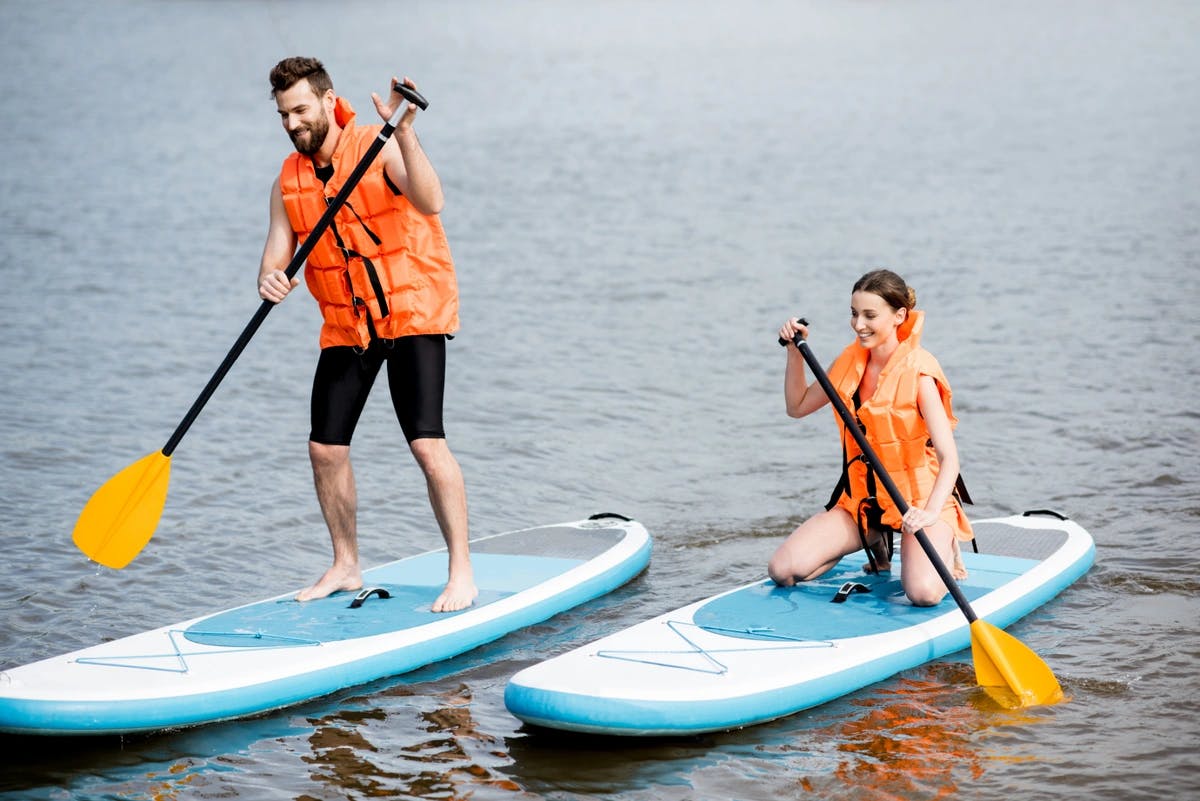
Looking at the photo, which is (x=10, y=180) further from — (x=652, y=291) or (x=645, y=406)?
(x=645, y=406)

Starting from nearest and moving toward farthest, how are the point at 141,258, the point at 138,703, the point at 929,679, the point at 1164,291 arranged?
the point at 138,703 → the point at 929,679 → the point at 1164,291 → the point at 141,258

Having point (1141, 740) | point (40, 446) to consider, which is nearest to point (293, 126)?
point (1141, 740)

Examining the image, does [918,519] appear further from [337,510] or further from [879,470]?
[337,510]

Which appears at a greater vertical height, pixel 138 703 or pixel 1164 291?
pixel 1164 291

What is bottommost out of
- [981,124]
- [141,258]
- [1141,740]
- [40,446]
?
[1141,740]

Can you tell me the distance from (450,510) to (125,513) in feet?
3.63

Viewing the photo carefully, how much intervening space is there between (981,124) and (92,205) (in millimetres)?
13001

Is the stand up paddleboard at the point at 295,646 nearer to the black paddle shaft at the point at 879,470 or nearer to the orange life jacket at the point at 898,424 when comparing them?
the orange life jacket at the point at 898,424

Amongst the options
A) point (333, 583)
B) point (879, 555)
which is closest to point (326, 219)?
point (333, 583)

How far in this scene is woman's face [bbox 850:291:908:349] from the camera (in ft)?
17.5

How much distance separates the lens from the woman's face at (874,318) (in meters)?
5.34

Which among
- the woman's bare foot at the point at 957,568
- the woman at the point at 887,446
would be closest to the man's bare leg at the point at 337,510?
the woman at the point at 887,446

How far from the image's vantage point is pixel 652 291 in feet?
43.9

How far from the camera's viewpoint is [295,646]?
4996 millimetres
